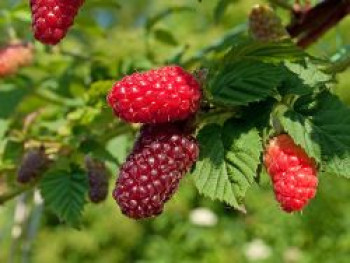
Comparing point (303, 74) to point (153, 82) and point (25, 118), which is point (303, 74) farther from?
point (25, 118)

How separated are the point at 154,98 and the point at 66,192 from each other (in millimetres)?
560

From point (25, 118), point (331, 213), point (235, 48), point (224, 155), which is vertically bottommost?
point (331, 213)

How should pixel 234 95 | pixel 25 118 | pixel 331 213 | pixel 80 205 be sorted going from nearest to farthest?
pixel 234 95 < pixel 80 205 < pixel 25 118 < pixel 331 213

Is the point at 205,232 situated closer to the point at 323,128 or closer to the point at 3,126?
the point at 3,126

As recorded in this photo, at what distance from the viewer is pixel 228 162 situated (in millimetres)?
1054

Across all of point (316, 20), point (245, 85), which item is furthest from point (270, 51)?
point (316, 20)

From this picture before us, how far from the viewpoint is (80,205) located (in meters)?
1.48

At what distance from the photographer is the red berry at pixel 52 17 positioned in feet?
3.09

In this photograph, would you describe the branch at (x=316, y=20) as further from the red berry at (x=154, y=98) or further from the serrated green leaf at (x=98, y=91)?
the red berry at (x=154, y=98)

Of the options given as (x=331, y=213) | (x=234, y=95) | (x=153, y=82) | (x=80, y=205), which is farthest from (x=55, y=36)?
(x=331, y=213)

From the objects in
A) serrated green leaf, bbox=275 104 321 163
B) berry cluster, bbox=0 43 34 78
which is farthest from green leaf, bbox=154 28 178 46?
serrated green leaf, bbox=275 104 321 163

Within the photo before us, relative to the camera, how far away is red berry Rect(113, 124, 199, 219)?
3.19 feet

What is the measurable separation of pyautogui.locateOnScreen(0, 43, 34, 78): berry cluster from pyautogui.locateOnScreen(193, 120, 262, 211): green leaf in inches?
43.5

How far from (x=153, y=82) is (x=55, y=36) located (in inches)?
5.2
